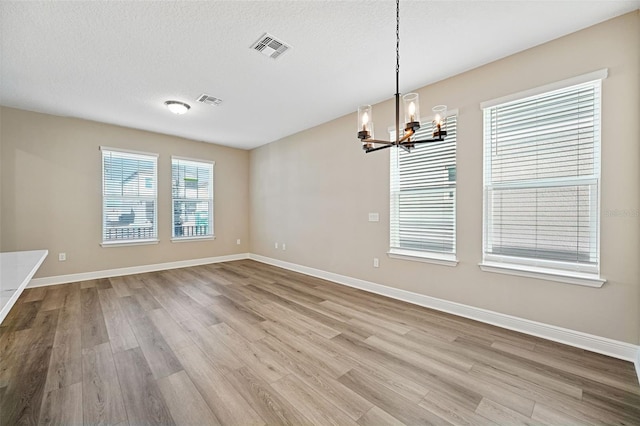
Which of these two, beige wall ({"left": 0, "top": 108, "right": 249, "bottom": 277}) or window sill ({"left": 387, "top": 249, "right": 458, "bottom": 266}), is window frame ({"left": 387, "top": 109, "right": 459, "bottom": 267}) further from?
beige wall ({"left": 0, "top": 108, "right": 249, "bottom": 277})

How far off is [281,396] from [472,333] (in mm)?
1988

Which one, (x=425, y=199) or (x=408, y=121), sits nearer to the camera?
(x=408, y=121)

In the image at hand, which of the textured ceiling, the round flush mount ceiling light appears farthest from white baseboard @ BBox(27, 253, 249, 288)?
the round flush mount ceiling light

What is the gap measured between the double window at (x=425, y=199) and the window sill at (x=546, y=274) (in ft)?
1.43

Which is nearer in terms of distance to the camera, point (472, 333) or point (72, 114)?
point (472, 333)

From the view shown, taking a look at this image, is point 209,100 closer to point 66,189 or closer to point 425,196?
point 66,189

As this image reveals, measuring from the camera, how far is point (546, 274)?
2494mm

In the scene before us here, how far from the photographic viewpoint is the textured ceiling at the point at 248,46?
212 cm

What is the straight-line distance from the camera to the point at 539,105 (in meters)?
2.61

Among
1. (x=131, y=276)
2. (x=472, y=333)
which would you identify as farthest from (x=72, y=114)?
(x=472, y=333)

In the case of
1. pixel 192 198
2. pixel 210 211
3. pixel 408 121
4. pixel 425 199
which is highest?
pixel 408 121

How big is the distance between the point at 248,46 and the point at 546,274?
11.9 ft

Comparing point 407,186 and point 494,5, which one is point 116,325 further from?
point 494,5

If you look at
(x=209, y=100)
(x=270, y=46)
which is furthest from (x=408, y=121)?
(x=209, y=100)
